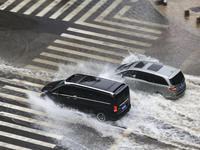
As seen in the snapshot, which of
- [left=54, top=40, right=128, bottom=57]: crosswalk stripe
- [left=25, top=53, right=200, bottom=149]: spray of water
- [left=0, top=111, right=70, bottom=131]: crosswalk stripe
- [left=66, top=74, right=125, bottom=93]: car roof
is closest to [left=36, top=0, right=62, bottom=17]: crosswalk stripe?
[left=54, top=40, right=128, bottom=57]: crosswalk stripe

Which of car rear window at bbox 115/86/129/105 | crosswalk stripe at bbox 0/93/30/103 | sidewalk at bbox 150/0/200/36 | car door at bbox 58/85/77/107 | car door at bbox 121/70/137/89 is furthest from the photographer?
sidewalk at bbox 150/0/200/36

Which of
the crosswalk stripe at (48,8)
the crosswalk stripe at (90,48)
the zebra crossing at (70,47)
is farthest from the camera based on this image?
the crosswalk stripe at (48,8)

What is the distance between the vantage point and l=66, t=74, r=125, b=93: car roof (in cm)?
1977

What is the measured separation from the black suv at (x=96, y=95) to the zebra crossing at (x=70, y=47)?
4.61ft

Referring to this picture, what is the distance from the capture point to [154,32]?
1123 inches

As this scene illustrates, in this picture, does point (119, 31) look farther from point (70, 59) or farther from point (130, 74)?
point (130, 74)

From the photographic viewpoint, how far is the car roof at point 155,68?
69.3 ft

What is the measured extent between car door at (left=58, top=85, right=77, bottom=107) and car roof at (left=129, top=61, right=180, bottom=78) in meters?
3.75

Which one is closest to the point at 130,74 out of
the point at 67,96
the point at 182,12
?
the point at 67,96

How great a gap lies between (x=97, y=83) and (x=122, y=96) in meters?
1.53

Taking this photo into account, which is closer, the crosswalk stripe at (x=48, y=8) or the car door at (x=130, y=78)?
the car door at (x=130, y=78)

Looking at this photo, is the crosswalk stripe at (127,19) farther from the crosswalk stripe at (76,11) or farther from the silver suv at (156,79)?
the silver suv at (156,79)

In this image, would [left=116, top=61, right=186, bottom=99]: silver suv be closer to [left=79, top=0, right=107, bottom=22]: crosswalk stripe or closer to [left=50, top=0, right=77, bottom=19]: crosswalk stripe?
[left=79, top=0, right=107, bottom=22]: crosswalk stripe

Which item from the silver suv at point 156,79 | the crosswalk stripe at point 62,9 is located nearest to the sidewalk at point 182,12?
the crosswalk stripe at point 62,9
